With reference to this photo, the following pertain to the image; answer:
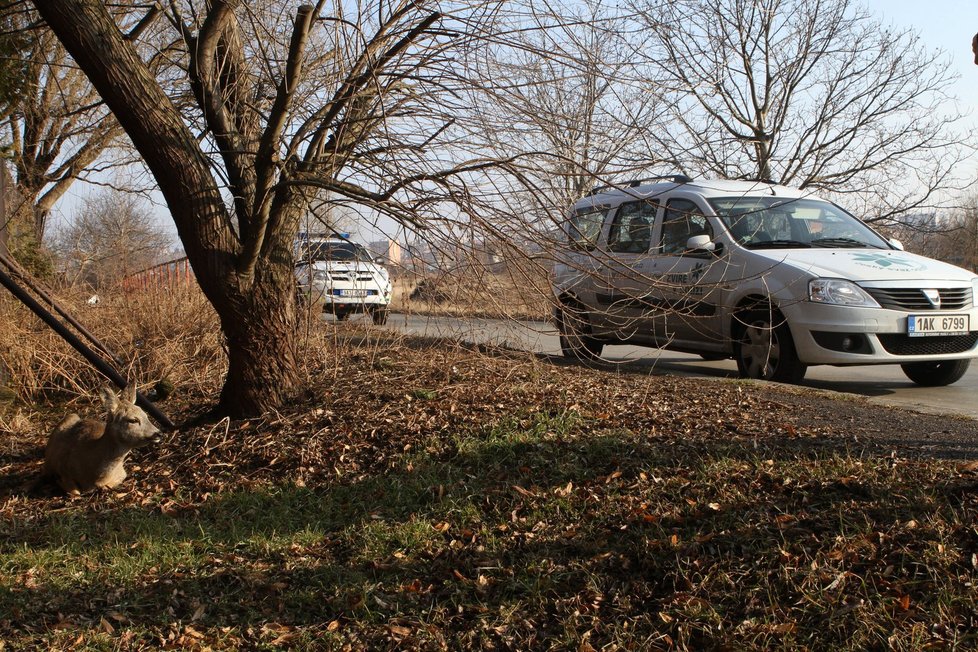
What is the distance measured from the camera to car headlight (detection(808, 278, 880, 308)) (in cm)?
779

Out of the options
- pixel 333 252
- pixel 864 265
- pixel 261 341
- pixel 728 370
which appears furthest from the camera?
pixel 728 370

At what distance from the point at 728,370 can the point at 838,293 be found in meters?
2.35

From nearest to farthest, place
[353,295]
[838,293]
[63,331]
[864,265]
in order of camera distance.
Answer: [63,331]
[353,295]
[838,293]
[864,265]

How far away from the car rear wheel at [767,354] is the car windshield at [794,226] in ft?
2.62

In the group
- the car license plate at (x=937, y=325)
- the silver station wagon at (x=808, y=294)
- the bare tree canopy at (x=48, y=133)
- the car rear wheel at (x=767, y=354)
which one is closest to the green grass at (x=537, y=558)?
the silver station wagon at (x=808, y=294)

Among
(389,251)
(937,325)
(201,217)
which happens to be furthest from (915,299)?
(201,217)

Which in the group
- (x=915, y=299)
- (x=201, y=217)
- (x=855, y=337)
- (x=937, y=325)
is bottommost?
(x=855, y=337)

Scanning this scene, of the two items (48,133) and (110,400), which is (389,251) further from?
(48,133)

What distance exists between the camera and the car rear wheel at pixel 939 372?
28.3 feet

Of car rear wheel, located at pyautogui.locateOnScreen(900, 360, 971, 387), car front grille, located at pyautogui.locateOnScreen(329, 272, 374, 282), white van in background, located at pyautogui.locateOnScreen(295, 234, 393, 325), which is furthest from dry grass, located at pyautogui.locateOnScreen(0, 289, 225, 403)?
car rear wheel, located at pyautogui.locateOnScreen(900, 360, 971, 387)

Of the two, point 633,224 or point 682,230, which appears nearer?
point 682,230

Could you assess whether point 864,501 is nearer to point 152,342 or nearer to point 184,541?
point 184,541

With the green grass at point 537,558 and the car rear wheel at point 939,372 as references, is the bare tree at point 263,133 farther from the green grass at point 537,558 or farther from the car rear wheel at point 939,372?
the car rear wheel at point 939,372

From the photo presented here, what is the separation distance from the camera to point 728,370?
998 centimetres
